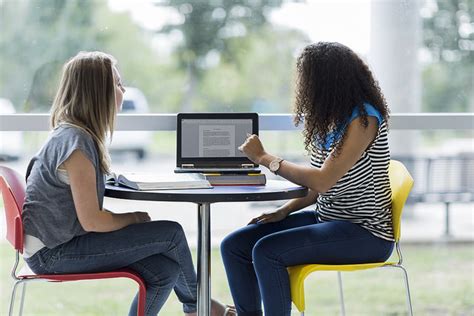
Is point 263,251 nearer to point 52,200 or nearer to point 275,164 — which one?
point 275,164

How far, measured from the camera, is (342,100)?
272 centimetres

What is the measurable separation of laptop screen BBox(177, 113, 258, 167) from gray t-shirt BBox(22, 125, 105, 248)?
0.50 metres

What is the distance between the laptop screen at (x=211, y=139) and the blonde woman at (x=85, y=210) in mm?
368

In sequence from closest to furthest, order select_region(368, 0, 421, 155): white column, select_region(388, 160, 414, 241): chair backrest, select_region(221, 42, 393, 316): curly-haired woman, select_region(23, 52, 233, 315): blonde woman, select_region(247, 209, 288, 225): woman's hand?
select_region(23, 52, 233, 315): blonde woman, select_region(221, 42, 393, 316): curly-haired woman, select_region(388, 160, 414, 241): chair backrest, select_region(247, 209, 288, 225): woman's hand, select_region(368, 0, 421, 155): white column

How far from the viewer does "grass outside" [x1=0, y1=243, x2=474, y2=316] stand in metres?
3.53

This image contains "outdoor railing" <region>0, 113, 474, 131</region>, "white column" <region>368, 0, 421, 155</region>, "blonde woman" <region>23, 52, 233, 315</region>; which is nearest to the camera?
"blonde woman" <region>23, 52, 233, 315</region>

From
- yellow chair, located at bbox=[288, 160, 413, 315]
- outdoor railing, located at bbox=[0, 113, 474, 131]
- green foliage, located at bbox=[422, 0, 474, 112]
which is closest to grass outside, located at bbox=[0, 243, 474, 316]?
outdoor railing, located at bbox=[0, 113, 474, 131]

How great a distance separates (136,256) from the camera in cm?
264

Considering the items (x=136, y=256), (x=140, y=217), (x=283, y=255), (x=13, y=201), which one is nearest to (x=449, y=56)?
(x=283, y=255)

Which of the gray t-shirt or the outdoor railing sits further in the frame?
the outdoor railing

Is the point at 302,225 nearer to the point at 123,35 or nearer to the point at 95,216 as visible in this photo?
the point at 95,216

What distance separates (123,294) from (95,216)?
109 cm

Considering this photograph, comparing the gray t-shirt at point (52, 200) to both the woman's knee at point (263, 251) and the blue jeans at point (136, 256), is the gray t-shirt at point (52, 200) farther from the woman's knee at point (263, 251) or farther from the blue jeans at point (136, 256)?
the woman's knee at point (263, 251)

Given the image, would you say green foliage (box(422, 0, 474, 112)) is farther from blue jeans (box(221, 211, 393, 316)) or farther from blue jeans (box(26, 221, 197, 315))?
blue jeans (box(26, 221, 197, 315))
